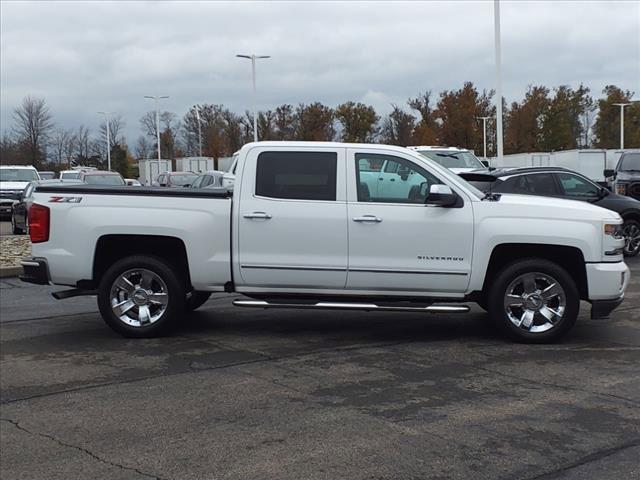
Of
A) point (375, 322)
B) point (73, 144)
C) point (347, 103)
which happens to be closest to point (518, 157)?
point (347, 103)

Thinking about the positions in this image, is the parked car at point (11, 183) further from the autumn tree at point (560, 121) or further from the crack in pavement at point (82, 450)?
the autumn tree at point (560, 121)

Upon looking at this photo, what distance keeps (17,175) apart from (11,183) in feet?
3.19

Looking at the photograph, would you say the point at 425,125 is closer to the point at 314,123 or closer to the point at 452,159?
the point at 314,123

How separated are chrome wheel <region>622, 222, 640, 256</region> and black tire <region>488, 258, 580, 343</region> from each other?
757 cm

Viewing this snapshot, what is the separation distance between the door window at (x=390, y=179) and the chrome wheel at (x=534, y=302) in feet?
4.20

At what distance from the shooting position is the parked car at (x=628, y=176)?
653 inches

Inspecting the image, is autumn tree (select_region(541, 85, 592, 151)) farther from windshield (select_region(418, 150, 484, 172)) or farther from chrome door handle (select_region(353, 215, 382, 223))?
chrome door handle (select_region(353, 215, 382, 223))

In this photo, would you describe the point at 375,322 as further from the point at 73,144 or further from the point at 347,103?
the point at 73,144

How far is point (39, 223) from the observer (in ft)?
24.9

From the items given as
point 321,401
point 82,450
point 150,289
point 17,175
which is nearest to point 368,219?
point 321,401

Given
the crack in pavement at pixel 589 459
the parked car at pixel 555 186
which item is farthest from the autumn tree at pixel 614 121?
the crack in pavement at pixel 589 459

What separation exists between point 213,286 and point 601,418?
3.97 m

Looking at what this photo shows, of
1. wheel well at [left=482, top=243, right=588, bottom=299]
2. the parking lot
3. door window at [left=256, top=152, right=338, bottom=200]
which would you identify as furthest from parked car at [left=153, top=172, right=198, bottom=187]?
wheel well at [left=482, top=243, right=588, bottom=299]

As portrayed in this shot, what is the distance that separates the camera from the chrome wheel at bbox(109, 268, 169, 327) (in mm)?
7645
